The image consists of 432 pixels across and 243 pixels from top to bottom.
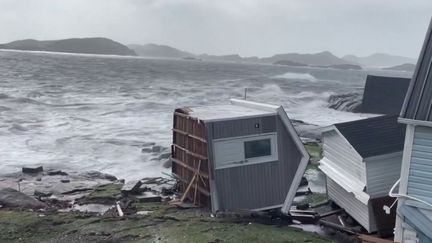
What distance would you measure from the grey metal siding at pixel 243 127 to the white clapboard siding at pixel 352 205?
135 inches

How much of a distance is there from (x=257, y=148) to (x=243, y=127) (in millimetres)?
947

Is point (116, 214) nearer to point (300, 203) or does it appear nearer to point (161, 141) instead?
point (300, 203)

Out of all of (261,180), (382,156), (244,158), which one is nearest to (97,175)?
(244,158)

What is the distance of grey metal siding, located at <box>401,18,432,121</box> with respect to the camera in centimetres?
1230

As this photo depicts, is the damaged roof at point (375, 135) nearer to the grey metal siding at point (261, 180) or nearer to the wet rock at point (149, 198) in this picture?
the grey metal siding at point (261, 180)

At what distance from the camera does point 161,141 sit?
3656 centimetres

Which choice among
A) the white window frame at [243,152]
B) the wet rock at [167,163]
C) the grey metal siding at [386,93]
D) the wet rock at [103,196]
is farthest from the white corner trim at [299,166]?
the grey metal siding at [386,93]

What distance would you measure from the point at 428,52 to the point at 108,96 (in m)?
63.3

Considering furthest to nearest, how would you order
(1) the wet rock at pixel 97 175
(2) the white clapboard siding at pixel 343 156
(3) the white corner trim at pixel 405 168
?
(1) the wet rock at pixel 97 175 → (2) the white clapboard siding at pixel 343 156 → (3) the white corner trim at pixel 405 168

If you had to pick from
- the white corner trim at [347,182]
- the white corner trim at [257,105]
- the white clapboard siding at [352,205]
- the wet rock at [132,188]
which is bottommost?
the wet rock at [132,188]

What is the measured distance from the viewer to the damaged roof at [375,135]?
1545 centimetres

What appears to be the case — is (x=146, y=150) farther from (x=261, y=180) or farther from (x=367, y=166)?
(x=367, y=166)

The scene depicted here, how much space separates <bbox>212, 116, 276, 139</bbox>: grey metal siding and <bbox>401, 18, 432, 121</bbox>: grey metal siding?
5.51 meters

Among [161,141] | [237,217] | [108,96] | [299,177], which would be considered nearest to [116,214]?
[237,217]
